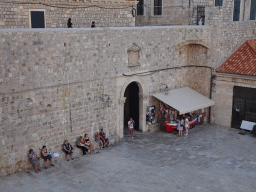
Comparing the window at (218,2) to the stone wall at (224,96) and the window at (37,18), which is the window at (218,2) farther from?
the window at (37,18)

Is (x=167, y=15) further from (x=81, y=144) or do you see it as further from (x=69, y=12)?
(x=81, y=144)

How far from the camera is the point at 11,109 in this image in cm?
1162

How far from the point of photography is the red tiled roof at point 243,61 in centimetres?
1730

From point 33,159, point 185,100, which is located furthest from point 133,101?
point 33,159

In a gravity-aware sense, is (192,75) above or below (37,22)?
below

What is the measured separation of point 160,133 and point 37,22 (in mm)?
8196

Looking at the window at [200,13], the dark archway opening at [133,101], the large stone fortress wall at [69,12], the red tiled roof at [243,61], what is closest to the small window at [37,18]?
the large stone fortress wall at [69,12]

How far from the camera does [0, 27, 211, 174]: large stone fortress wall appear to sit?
1162cm

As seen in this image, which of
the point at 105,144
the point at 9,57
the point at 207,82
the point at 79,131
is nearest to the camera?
the point at 9,57

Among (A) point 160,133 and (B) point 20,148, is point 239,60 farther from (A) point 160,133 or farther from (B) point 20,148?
(B) point 20,148

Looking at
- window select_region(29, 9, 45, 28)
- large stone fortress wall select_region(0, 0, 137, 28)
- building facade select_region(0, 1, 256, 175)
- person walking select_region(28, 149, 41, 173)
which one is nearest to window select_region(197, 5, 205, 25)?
building facade select_region(0, 1, 256, 175)

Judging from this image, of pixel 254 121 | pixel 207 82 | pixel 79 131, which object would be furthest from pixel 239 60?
pixel 79 131

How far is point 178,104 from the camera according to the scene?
1705 centimetres

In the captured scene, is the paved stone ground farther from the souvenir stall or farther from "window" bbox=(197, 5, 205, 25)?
"window" bbox=(197, 5, 205, 25)
